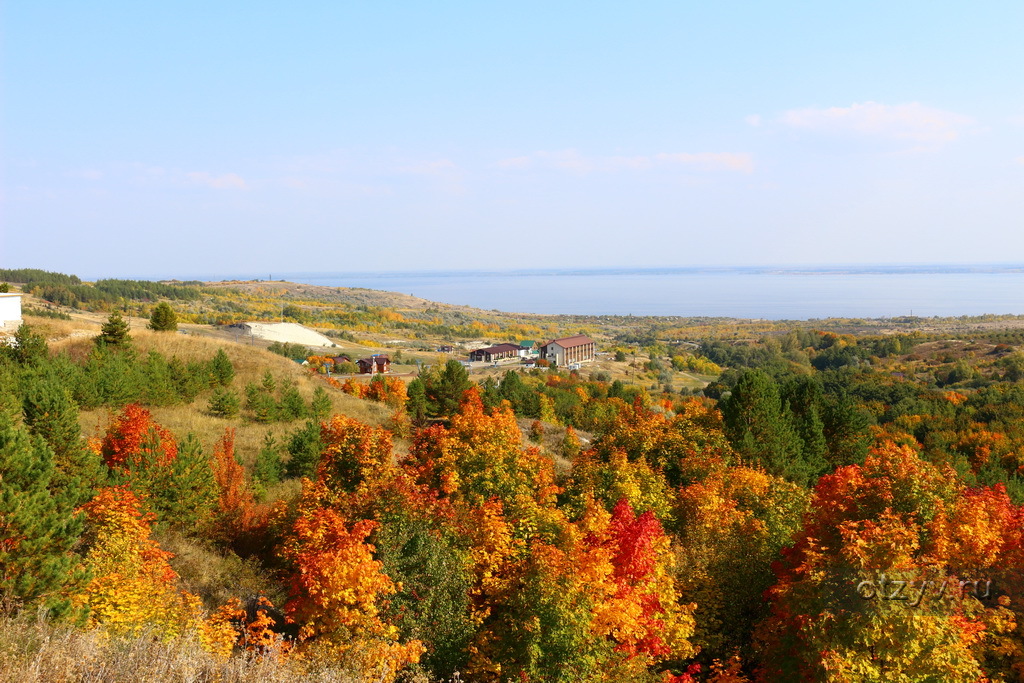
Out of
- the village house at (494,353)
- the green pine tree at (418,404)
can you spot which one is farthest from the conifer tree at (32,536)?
the village house at (494,353)

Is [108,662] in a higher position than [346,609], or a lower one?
higher

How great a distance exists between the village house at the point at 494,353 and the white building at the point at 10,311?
72463 millimetres

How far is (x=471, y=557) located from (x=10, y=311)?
144 ft

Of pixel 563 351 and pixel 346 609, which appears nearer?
pixel 346 609

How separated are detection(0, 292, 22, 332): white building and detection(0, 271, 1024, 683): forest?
1166 cm

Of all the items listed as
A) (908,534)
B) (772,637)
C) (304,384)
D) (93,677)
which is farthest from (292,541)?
(304,384)

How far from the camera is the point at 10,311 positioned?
47156 millimetres

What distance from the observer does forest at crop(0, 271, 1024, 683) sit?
47.4ft

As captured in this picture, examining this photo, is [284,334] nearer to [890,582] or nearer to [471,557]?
[471,557]

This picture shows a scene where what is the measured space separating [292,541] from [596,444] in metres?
19.2

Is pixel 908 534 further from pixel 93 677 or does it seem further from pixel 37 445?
pixel 37 445

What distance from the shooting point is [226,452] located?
31.5 m

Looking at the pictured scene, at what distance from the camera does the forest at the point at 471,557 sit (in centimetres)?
1444

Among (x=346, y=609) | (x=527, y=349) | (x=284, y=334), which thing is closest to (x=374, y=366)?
(x=284, y=334)
